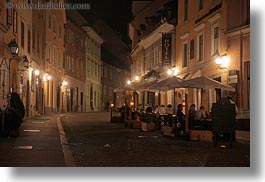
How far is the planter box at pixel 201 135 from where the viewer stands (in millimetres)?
11857

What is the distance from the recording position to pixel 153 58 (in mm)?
26219

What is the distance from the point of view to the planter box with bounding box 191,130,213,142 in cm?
1186

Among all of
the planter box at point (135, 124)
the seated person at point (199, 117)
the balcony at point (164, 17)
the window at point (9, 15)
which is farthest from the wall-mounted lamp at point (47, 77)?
the balcony at point (164, 17)

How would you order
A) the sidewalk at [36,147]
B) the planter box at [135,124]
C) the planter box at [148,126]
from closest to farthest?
the sidewalk at [36,147], the planter box at [148,126], the planter box at [135,124]

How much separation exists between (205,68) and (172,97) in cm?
372

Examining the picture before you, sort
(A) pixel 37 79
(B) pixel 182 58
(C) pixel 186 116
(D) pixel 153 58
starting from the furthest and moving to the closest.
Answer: (D) pixel 153 58
(B) pixel 182 58
(C) pixel 186 116
(A) pixel 37 79

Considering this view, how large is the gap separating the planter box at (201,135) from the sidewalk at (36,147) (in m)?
2.98

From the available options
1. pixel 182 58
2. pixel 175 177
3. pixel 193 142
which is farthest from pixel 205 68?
pixel 175 177

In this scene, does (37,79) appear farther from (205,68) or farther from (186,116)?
→ (205,68)

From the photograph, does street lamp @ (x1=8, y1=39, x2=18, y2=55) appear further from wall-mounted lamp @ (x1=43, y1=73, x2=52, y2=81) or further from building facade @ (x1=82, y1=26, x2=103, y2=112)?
building facade @ (x1=82, y1=26, x2=103, y2=112)

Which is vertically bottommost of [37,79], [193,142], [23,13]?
[193,142]

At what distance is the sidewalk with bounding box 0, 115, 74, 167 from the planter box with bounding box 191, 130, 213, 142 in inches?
Result: 118
